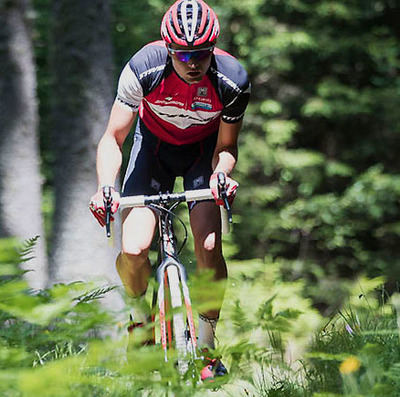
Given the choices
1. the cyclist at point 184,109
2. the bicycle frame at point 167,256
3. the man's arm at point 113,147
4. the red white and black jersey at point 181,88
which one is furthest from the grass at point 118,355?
the red white and black jersey at point 181,88

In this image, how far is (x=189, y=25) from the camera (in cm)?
396

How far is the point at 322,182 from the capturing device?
1792cm

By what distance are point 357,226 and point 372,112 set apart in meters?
2.60

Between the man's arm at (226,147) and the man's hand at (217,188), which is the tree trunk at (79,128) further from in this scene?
the man's hand at (217,188)

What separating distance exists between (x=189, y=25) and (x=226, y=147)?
81 centimetres

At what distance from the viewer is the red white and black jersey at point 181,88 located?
4219 mm

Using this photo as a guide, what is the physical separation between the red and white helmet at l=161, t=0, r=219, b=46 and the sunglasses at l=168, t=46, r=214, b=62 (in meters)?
0.04

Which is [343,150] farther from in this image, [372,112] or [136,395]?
[136,395]

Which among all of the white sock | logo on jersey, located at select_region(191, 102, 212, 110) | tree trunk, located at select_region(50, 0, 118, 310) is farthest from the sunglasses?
tree trunk, located at select_region(50, 0, 118, 310)

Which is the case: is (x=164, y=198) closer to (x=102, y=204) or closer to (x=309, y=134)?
(x=102, y=204)

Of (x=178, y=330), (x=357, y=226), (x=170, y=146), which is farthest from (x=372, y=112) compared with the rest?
(x=178, y=330)

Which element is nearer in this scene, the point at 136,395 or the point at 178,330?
the point at 136,395

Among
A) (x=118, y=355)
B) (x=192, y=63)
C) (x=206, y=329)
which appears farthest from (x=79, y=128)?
(x=118, y=355)

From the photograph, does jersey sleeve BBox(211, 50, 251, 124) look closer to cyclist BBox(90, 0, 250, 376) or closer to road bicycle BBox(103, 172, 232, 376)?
cyclist BBox(90, 0, 250, 376)
